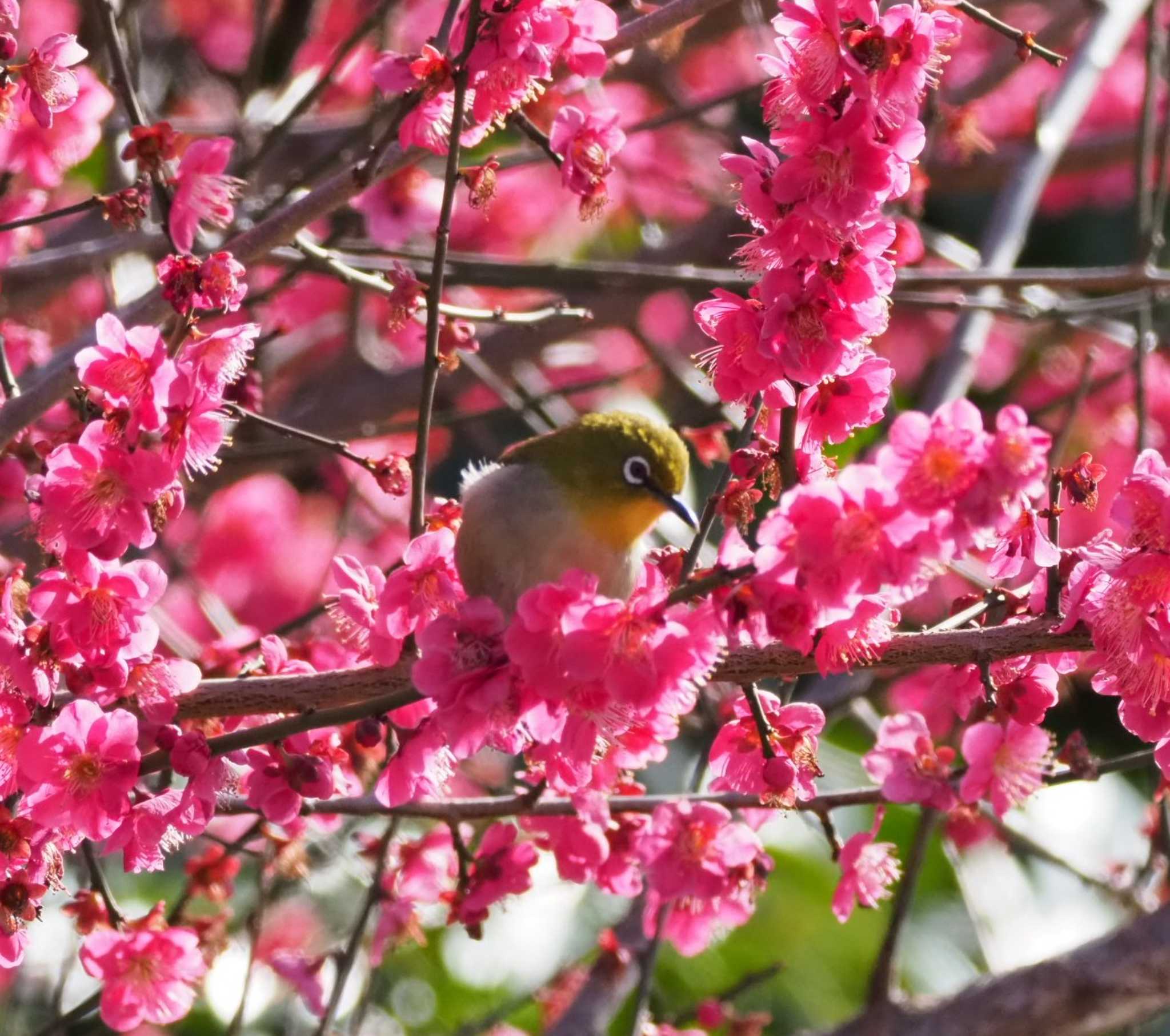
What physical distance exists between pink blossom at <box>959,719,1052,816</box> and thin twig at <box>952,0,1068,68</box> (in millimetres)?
869

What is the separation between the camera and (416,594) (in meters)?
2.03

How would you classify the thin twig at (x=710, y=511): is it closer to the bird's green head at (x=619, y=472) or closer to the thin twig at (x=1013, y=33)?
the bird's green head at (x=619, y=472)

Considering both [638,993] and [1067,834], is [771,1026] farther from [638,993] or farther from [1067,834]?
[638,993]

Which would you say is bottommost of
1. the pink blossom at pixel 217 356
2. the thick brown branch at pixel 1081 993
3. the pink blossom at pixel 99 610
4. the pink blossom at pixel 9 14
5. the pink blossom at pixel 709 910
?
the thick brown branch at pixel 1081 993

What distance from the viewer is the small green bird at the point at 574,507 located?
2.22 metres

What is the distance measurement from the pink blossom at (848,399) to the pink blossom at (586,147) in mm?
472

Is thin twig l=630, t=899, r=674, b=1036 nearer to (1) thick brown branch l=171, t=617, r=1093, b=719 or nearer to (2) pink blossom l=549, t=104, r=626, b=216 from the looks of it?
(1) thick brown branch l=171, t=617, r=1093, b=719

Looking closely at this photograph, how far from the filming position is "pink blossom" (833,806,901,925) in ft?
7.44

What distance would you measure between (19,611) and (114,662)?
6.9 inches

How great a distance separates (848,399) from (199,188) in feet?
3.23

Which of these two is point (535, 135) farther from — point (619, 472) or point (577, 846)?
point (577, 846)

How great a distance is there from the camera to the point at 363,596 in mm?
2131

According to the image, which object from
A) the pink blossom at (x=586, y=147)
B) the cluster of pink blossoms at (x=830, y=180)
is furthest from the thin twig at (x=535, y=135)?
the cluster of pink blossoms at (x=830, y=180)

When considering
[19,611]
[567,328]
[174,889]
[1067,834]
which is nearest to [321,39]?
[567,328]
